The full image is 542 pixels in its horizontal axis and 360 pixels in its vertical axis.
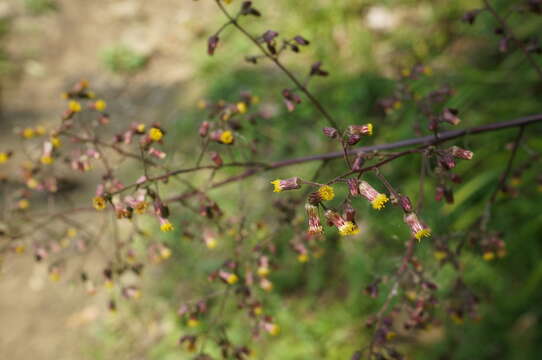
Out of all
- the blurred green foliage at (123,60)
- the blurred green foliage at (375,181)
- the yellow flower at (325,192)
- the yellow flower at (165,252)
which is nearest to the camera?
the yellow flower at (325,192)

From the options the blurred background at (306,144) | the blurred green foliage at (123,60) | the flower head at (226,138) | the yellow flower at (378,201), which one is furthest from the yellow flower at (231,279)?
the blurred green foliage at (123,60)

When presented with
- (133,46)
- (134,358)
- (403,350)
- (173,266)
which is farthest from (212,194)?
(133,46)

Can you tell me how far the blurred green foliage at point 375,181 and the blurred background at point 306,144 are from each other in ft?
0.05

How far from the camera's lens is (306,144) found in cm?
335

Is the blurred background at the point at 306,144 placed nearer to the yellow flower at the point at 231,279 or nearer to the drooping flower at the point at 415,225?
the yellow flower at the point at 231,279

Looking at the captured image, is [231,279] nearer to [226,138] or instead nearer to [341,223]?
[226,138]

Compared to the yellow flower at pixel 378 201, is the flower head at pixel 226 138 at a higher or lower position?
higher

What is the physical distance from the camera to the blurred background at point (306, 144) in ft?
8.17

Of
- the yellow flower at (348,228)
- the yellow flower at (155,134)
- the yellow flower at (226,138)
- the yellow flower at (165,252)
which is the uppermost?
the yellow flower at (155,134)

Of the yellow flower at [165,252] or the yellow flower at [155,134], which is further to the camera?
the yellow flower at [165,252]

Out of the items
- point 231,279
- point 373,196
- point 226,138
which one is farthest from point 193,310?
point 373,196

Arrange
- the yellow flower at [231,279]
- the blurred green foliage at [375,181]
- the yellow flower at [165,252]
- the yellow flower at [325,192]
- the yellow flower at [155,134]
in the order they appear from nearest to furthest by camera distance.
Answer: the yellow flower at [325,192] → the yellow flower at [155,134] → the yellow flower at [231,279] → the yellow flower at [165,252] → the blurred green foliage at [375,181]

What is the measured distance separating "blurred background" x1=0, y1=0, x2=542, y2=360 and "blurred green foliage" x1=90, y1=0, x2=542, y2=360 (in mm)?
14

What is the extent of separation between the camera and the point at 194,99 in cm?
486
